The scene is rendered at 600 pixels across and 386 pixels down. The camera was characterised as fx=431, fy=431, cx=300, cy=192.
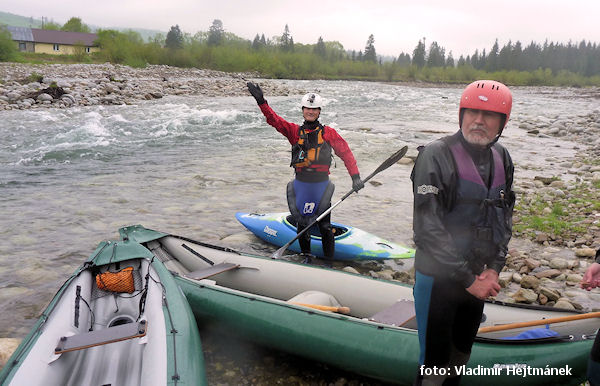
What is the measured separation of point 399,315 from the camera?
11.5ft

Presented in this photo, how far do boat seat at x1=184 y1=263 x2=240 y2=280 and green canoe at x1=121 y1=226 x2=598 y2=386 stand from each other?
0.01 metres

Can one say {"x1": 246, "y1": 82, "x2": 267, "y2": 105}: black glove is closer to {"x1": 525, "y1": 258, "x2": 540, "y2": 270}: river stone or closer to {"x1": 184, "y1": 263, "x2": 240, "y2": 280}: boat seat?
{"x1": 184, "y1": 263, "x2": 240, "y2": 280}: boat seat

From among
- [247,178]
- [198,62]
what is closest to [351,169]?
[247,178]

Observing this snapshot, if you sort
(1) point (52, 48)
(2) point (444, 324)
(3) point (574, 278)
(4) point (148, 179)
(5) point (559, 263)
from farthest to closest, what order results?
(1) point (52, 48) → (4) point (148, 179) → (5) point (559, 263) → (3) point (574, 278) → (2) point (444, 324)

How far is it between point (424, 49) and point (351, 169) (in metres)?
103

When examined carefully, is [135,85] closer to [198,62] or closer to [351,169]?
[351,169]

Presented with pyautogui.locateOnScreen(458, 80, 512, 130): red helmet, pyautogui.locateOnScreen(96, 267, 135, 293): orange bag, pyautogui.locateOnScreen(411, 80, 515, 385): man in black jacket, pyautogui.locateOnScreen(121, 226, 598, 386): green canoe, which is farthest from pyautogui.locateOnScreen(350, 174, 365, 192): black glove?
pyautogui.locateOnScreen(458, 80, 512, 130): red helmet

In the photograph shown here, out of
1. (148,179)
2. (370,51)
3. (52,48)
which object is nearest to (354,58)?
(370,51)

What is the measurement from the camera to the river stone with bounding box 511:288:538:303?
14.0 feet

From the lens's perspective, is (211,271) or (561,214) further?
(561,214)

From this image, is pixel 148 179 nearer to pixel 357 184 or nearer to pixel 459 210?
pixel 357 184

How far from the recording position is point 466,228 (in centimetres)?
219

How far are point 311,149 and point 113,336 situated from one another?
9.94 ft

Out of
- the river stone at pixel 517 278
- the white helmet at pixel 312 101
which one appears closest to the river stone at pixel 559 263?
the river stone at pixel 517 278
